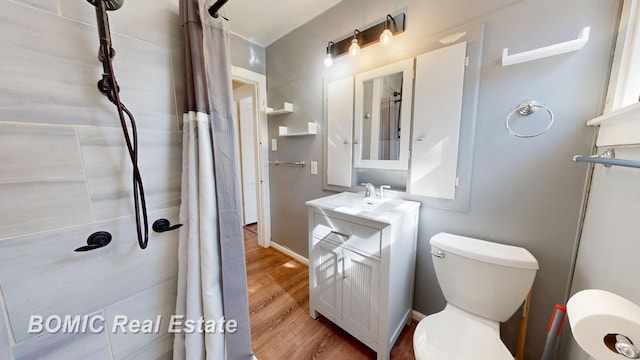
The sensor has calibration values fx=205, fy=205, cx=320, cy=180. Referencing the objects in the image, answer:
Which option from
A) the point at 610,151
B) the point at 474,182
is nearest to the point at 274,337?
the point at 474,182

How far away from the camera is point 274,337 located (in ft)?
4.66

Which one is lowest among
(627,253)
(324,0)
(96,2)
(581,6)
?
(627,253)

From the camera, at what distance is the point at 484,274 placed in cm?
103

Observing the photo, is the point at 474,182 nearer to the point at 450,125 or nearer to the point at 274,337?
the point at 450,125

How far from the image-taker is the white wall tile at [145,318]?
79 cm

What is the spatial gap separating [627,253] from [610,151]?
381 mm

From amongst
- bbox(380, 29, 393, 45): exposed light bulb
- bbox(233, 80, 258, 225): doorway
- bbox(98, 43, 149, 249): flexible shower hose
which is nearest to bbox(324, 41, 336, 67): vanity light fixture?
bbox(380, 29, 393, 45): exposed light bulb

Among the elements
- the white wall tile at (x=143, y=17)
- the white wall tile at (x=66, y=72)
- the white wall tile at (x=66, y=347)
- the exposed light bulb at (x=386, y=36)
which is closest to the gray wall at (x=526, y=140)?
the exposed light bulb at (x=386, y=36)

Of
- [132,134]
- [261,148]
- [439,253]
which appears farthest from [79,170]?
[261,148]

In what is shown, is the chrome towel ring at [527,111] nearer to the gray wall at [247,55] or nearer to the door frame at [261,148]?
the door frame at [261,148]

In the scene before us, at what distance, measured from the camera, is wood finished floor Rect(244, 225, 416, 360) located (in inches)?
51.5

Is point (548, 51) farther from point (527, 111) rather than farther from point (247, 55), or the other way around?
point (247, 55)

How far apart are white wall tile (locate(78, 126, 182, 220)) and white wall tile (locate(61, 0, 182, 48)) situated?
0.35 m

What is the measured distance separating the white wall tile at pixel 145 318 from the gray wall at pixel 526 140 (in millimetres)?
1504
